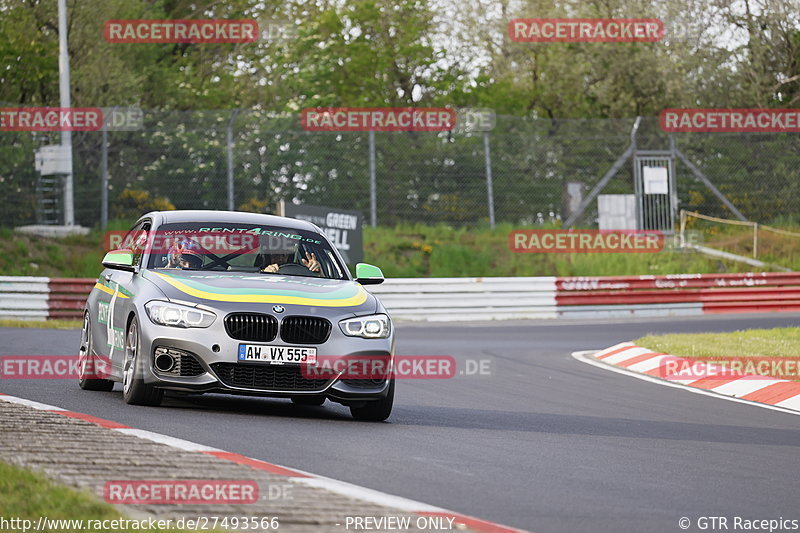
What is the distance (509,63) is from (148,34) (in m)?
13.1

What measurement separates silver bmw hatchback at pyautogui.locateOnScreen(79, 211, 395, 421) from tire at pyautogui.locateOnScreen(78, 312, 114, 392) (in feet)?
1.83

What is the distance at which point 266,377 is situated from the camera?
31.0 feet

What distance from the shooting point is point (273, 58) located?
4441 centimetres

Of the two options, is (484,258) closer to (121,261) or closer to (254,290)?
(121,261)

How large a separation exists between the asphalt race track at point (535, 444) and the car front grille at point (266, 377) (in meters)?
0.24

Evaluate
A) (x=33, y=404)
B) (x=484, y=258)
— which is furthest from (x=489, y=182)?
(x=33, y=404)

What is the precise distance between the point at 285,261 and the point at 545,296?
57.2 ft

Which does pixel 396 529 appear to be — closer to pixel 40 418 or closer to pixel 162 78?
pixel 40 418

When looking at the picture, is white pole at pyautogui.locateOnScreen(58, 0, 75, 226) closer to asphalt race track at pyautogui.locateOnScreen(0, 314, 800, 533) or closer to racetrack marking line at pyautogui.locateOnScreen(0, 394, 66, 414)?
asphalt race track at pyautogui.locateOnScreen(0, 314, 800, 533)

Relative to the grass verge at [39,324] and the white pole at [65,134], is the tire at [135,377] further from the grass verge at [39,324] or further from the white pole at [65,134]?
the white pole at [65,134]

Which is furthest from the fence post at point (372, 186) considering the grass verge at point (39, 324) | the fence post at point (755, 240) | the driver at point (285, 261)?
the driver at point (285, 261)

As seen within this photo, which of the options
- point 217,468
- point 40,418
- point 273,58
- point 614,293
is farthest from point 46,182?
point 217,468

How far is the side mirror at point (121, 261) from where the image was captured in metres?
10.4

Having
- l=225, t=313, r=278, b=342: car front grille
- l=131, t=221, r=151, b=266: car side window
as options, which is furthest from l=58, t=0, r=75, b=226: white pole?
l=225, t=313, r=278, b=342: car front grille
